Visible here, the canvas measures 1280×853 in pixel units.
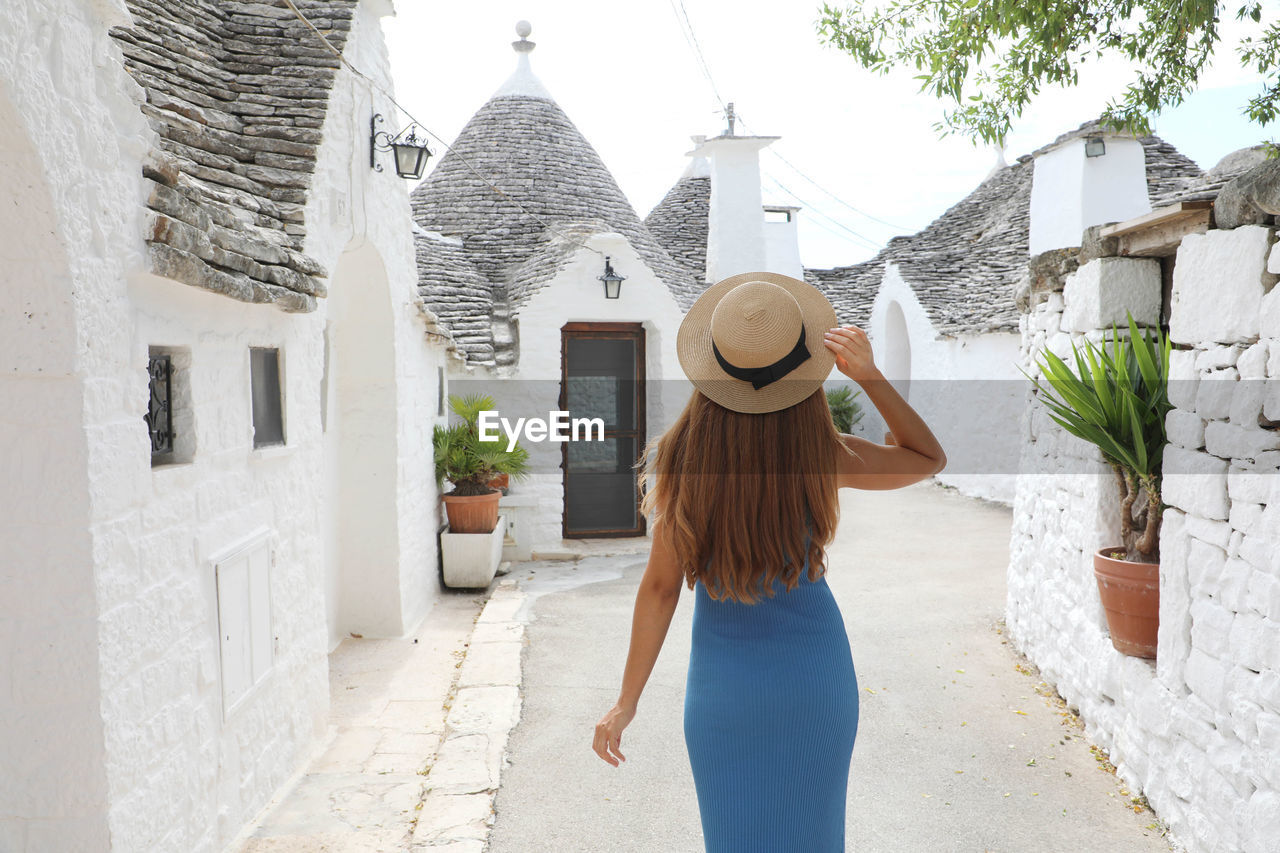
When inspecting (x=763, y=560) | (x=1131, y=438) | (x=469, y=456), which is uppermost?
(x=1131, y=438)

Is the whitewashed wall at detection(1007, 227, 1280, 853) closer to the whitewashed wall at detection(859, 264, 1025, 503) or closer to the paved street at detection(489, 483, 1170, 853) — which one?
the paved street at detection(489, 483, 1170, 853)

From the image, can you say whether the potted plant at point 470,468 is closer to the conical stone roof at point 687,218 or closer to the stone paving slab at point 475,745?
the stone paving slab at point 475,745

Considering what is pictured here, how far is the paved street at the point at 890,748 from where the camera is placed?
3672 mm

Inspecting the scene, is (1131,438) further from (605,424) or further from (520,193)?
(520,193)

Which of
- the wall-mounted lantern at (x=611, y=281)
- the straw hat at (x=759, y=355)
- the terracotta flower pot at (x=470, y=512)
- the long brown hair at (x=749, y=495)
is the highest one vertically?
the wall-mounted lantern at (x=611, y=281)

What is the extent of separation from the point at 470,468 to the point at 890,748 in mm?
4884

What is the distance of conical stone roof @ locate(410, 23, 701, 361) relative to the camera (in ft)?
36.0

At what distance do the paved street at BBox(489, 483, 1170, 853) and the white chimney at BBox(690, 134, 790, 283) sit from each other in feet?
20.0

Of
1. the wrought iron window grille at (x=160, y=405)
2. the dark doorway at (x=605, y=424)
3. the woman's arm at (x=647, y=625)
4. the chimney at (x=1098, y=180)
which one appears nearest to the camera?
the woman's arm at (x=647, y=625)

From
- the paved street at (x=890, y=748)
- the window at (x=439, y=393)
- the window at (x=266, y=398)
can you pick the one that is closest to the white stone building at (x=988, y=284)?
the paved street at (x=890, y=748)

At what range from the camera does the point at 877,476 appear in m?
2.16

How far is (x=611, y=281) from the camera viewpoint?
377 inches

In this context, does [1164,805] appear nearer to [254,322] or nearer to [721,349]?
[721,349]

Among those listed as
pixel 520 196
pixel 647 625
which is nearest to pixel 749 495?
pixel 647 625
